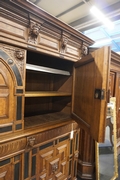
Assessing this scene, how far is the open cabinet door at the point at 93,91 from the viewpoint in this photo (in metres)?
0.86

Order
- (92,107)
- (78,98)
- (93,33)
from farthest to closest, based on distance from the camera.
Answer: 1. (93,33)
2. (78,98)
3. (92,107)

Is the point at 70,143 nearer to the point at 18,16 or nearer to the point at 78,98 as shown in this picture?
the point at 78,98

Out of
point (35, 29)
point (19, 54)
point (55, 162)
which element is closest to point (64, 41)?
point (35, 29)

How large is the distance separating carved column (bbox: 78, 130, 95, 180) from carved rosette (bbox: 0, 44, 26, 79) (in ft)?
4.61

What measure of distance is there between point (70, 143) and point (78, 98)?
0.60 m

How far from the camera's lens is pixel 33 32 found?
1.01 meters

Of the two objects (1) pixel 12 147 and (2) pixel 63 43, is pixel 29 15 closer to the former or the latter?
(2) pixel 63 43

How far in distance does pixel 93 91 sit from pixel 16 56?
0.68 meters

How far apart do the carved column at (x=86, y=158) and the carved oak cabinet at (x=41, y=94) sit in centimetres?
38

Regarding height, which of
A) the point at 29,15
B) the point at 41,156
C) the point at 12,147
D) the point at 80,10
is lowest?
the point at 41,156

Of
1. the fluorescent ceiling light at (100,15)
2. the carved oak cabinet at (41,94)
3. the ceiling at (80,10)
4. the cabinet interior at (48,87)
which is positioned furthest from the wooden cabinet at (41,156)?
the ceiling at (80,10)

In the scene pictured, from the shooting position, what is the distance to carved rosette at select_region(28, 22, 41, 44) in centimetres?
100

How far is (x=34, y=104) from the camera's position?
1.78 meters

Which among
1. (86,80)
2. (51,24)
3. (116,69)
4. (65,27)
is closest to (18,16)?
(51,24)
